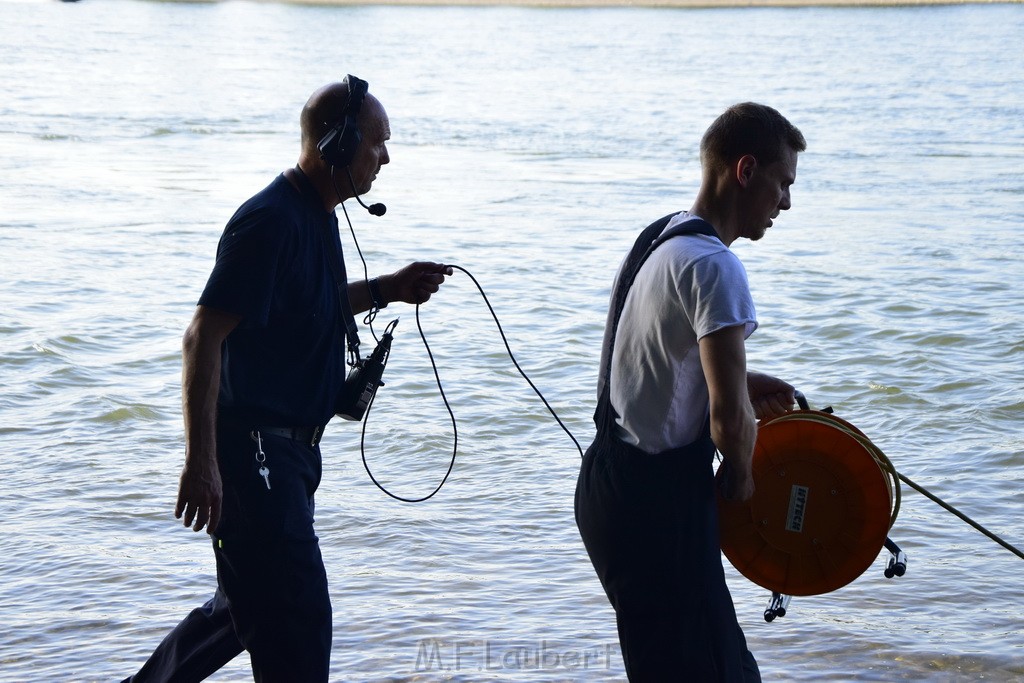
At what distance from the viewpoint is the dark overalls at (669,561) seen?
3.00 m

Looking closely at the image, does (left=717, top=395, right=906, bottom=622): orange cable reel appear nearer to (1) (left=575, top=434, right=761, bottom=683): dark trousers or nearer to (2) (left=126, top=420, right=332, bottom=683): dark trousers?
(1) (left=575, top=434, right=761, bottom=683): dark trousers

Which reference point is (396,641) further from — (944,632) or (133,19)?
(133,19)

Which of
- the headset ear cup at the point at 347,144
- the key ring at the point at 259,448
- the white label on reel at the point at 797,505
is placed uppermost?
the headset ear cup at the point at 347,144

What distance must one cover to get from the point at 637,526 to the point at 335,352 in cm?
95

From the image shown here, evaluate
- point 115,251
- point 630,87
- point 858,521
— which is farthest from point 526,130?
point 858,521

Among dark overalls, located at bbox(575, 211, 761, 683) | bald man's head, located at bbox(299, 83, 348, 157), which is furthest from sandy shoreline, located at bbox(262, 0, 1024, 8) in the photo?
dark overalls, located at bbox(575, 211, 761, 683)

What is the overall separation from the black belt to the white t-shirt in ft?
2.69

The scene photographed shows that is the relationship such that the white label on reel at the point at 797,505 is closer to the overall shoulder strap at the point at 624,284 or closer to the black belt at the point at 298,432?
the overall shoulder strap at the point at 624,284

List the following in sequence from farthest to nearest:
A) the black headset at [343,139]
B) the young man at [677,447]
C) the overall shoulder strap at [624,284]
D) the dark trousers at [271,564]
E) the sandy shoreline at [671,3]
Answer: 1. the sandy shoreline at [671,3]
2. the black headset at [343,139]
3. the dark trousers at [271,564]
4. the overall shoulder strap at [624,284]
5. the young man at [677,447]

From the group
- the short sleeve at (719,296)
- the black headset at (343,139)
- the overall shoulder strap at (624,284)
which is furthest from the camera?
the black headset at (343,139)

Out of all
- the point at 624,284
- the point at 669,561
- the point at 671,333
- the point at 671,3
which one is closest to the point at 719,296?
the point at 671,333

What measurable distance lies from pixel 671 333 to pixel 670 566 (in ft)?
1.76

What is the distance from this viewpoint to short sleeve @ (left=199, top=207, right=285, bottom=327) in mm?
3143

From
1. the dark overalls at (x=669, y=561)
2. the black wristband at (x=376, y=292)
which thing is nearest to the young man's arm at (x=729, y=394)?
the dark overalls at (x=669, y=561)
